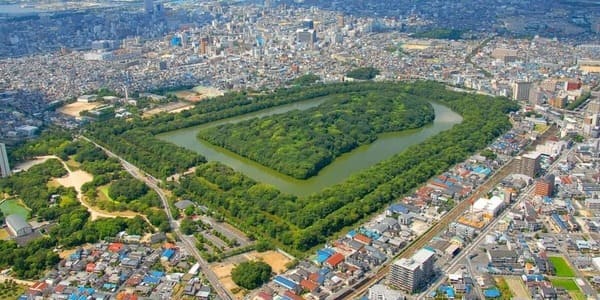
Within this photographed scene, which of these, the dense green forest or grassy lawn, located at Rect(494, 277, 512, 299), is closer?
grassy lawn, located at Rect(494, 277, 512, 299)

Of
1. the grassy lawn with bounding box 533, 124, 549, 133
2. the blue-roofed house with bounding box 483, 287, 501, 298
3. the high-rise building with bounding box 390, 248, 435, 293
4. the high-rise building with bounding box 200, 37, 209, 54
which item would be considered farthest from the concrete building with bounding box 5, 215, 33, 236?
the high-rise building with bounding box 200, 37, 209, 54

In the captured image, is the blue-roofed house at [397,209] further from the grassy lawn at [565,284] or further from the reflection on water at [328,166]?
the grassy lawn at [565,284]

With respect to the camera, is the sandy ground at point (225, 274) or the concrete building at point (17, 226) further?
the concrete building at point (17, 226)

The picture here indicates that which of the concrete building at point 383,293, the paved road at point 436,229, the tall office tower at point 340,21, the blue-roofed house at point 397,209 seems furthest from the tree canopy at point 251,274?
the tall office tower at point 340,21

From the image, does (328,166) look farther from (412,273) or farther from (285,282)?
(412,273)

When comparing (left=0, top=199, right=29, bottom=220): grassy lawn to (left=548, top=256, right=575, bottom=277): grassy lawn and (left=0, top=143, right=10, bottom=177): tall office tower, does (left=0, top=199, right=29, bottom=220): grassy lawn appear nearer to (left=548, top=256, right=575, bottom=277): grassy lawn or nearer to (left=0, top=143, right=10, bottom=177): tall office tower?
(left=0, top=143, right=10, bottom=177): tall office tower

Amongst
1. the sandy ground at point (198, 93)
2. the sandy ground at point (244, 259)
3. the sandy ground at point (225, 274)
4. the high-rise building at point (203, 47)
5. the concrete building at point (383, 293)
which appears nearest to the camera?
the concrete building at point (383, 293)

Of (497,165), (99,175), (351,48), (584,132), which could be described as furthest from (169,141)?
(351,48)
